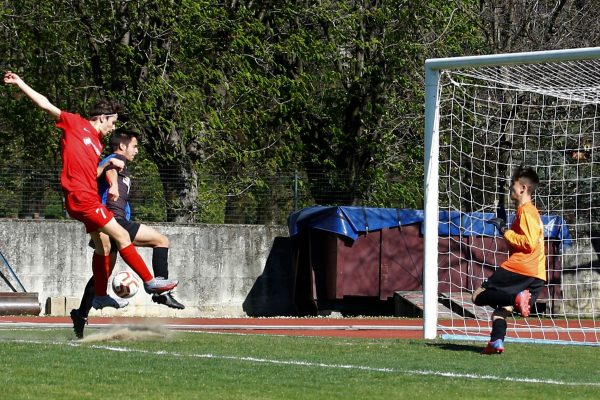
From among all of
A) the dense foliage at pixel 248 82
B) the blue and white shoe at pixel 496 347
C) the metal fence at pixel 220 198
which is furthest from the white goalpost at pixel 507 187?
the blue and white shoe at pixel 496 347

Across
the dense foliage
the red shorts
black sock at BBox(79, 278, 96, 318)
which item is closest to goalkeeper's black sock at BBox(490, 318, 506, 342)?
the red shorts

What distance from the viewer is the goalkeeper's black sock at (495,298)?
1005cm

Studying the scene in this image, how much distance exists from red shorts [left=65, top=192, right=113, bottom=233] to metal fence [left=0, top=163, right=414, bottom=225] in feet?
34.9

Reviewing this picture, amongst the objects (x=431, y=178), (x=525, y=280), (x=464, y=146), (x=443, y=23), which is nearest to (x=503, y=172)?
(x=464, y=146)

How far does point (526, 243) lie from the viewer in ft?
32.7

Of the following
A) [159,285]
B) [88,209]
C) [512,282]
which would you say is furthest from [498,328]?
[88,209]

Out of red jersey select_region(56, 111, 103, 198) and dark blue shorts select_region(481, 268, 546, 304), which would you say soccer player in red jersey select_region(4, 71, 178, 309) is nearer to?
red jersey select_region(56, 111, 103, 198)

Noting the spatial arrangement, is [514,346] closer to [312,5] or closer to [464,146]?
[464,146]

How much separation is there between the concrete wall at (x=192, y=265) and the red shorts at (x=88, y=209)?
33.0ft

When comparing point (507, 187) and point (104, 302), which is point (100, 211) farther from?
point (507, 187)

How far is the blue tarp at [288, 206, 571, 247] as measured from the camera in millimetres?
20172

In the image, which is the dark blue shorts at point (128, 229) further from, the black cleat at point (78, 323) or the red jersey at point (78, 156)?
the black cleat at point (78, 323)

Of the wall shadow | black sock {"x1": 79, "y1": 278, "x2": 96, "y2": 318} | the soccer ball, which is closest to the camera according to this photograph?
the soccer ball

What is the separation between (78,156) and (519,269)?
4.06 m
